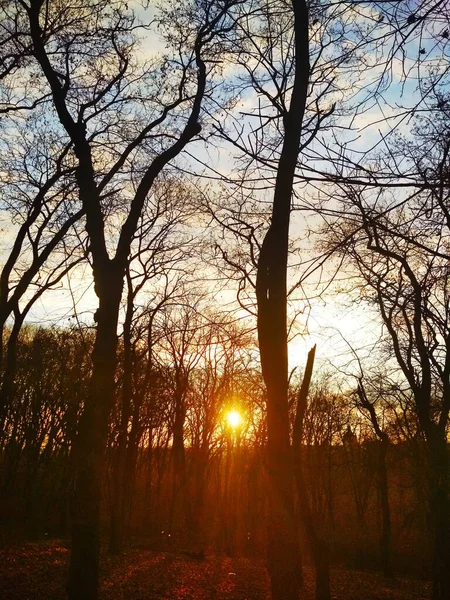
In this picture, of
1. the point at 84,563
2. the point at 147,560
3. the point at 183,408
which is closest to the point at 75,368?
the point at 147,560

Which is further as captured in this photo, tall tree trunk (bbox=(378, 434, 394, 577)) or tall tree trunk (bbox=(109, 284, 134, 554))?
tall tree trunk (bbox=(378, 434, 394, 577))

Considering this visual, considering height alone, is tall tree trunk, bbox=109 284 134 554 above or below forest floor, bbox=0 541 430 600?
above

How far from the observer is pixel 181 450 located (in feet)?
95.2

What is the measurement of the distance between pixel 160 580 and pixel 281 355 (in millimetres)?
10072

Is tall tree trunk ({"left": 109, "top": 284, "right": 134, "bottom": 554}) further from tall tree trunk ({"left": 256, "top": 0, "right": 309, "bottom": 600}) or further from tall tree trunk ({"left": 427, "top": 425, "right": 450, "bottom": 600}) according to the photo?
tall tree trunk ({"left": 256, "top": 0, "right": 309, "bottom": 600})

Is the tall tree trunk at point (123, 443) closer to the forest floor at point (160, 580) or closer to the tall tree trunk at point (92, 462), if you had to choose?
the forest floor at point (160, 580)

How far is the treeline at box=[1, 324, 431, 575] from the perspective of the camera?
15.4 m

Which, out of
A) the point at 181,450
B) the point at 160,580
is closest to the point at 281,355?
the point at 160,580

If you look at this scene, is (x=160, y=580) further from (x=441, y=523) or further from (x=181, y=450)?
(x=181, y=450)

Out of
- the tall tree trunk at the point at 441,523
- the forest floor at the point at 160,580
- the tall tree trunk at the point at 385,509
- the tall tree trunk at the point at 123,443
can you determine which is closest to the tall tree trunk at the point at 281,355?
the forest floor at the point at 160,580

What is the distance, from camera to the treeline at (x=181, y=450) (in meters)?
15.4

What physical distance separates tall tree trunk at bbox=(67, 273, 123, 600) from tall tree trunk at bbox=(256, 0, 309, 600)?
2657 millimetres

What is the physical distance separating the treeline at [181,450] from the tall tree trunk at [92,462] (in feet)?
3.51

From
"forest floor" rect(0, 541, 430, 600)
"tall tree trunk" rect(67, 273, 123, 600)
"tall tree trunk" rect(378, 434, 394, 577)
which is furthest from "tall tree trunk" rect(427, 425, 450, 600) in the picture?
"tall tree trunk" rect(67, 273, 123, 600)
